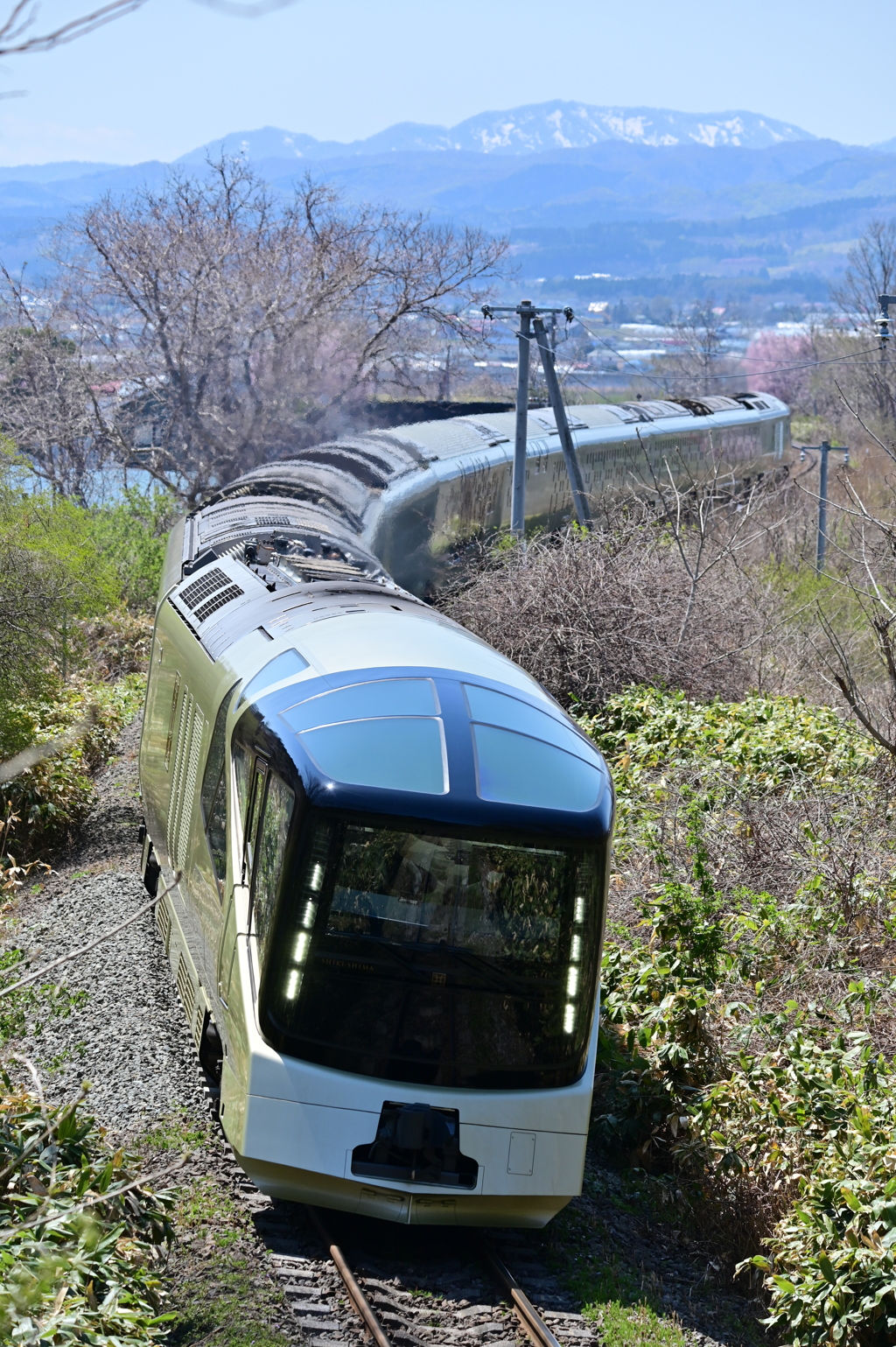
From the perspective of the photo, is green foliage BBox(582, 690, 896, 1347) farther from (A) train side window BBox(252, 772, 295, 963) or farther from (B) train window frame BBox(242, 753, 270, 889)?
(B) train window frame BBox(242, 753, 270, 889)

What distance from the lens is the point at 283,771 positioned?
5.75 meters

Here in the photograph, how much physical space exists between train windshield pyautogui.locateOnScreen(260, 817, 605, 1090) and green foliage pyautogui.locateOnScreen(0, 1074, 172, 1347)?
895 millimetres

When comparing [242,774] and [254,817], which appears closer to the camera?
[254,817]

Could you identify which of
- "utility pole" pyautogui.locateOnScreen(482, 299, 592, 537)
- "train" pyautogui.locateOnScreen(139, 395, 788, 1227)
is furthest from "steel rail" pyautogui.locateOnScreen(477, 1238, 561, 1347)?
"utility pole" pyautogui.locateOnScreen(482, 299, 592, 537)

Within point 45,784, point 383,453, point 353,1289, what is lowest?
point 45,784

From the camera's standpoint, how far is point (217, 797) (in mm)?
6832

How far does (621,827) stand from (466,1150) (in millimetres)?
4967

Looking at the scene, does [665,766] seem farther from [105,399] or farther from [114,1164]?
[105,399]

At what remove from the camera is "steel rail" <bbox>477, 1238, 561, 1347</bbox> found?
5262 mm

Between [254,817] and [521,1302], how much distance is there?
7.99 feet

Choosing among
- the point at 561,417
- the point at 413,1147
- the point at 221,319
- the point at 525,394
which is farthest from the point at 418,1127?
the point at 221,319

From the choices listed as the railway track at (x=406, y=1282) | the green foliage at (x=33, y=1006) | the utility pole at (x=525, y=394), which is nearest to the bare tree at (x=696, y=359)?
the utility pole at (x=525, y=394)

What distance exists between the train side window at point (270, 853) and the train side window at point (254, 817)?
0.07m

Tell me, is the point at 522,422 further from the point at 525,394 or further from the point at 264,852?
the point at 264,852
